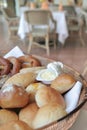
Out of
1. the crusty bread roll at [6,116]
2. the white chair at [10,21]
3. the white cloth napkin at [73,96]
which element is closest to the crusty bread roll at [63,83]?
the white cloth napkin at [73,96]

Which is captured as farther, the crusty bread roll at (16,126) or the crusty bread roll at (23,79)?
the crusty bread roll at (23,79)

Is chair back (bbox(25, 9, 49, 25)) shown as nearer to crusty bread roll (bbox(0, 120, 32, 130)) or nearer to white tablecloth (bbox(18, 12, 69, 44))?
white tablecloth (bbox(18, 12, 69, 44))

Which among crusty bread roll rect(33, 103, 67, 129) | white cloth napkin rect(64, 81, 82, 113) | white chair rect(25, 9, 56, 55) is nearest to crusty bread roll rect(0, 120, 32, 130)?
crusty bread roll rect(33, 103, 67, 129)

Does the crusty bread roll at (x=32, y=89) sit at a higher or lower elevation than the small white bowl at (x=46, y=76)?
lower

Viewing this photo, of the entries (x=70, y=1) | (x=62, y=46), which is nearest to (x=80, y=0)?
(x=70, y=1)

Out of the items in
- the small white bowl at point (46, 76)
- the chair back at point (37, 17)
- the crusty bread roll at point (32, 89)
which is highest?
the small white bowl at point (46, 76)

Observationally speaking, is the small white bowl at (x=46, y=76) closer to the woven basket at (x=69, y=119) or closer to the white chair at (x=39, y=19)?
the woven basket at (x=69, y=119)

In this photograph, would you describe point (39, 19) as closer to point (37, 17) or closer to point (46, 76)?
point (37, 17)
